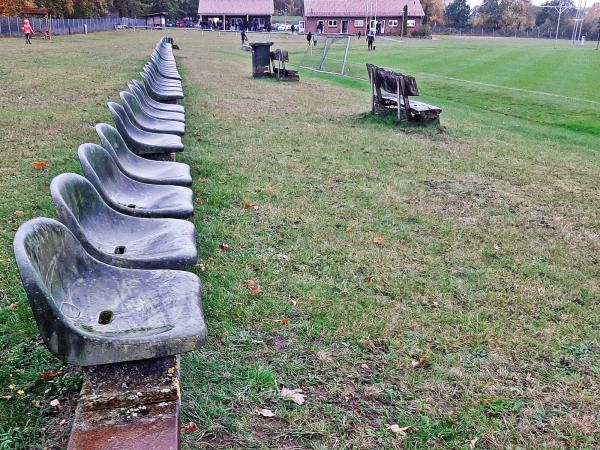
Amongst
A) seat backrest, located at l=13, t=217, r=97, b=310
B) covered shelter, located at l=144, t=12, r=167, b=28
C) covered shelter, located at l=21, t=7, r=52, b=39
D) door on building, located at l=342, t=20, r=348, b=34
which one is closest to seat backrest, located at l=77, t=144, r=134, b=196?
seat backrest, located at l=13, t=217, r=97, b=310

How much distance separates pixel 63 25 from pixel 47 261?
182ft

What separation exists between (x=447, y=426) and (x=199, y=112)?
9.88 m

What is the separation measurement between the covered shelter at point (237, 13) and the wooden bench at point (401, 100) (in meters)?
80.5

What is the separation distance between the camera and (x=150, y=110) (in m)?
7.78

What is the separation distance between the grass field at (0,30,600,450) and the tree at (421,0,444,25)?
3704 inches

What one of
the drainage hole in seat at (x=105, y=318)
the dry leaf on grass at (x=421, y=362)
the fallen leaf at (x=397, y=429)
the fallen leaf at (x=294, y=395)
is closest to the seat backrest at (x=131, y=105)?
the drainage hole in seat at (x=105, y=318)

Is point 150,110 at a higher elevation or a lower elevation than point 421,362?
higher

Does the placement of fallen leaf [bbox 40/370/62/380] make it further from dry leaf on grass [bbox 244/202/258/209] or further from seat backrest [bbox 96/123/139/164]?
dry leaf on grass [bbox 244/202/258/209]

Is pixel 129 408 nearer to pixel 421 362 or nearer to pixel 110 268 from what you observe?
pixel 110 268

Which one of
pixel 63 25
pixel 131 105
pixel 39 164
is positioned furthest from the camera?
pixel 63 25

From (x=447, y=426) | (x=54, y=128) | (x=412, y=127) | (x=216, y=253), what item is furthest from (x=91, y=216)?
(x=412, y=127)

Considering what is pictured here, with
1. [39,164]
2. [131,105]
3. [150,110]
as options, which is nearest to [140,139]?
[131,105]

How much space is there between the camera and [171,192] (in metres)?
4.53

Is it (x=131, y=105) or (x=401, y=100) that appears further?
(x=401, y=100)
